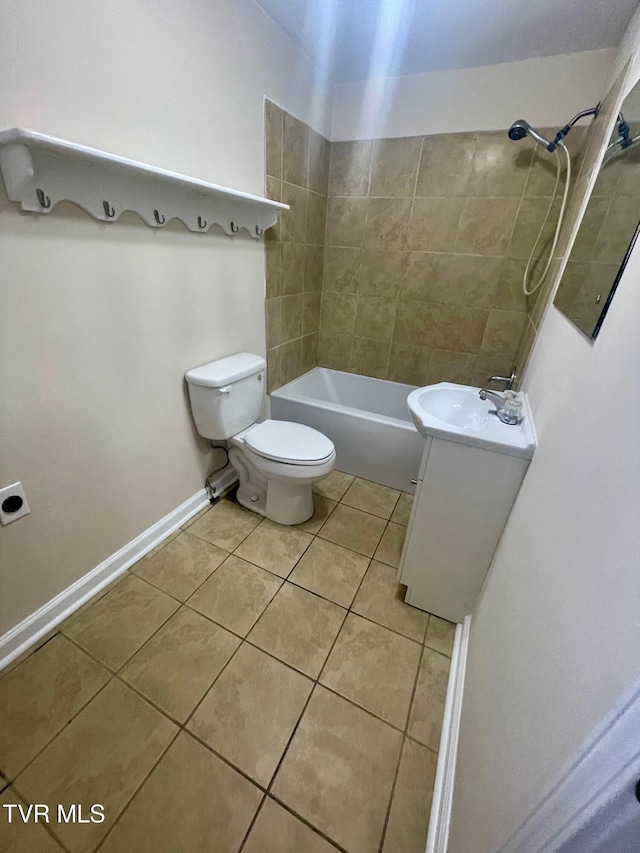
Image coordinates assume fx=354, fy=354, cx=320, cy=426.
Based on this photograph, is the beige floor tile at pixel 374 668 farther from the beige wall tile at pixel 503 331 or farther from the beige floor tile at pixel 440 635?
the beige wall tile at pixel 503 331

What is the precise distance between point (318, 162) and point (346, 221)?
0.36 m

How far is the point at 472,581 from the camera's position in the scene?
51.4 inches

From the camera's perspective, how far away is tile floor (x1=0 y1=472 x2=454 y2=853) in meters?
0.89

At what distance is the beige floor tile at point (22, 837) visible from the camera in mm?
823

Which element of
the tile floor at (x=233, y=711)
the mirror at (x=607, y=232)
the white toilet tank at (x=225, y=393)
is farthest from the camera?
the white toilet tank at (x=225, y=393)

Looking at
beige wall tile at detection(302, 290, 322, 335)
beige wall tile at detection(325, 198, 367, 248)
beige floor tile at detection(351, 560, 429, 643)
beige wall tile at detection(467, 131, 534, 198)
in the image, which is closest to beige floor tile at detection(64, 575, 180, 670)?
beige floor tile at detection(351, 560, 429, 643)

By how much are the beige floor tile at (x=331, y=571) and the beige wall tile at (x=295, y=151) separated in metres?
1.92

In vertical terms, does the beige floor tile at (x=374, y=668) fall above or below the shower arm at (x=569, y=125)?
below

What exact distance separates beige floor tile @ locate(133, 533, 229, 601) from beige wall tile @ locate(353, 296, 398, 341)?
1.70 metres

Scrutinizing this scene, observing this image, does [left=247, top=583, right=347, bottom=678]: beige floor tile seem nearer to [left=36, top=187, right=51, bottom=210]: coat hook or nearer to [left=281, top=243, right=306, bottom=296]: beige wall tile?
[left=36, top=187, right=51, bottom=210]: coat hook

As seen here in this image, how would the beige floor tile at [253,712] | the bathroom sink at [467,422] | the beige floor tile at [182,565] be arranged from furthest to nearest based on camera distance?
the beige floor tile at [182,565]
the bathroom sink at [467,422]
the beige floor tile at [253,712]

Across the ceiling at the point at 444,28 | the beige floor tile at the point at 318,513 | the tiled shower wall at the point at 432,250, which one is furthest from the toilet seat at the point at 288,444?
the ceiling at the point at 444,28

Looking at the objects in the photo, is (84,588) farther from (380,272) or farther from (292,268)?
(380,272)

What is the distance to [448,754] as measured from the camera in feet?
3.28
